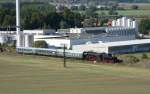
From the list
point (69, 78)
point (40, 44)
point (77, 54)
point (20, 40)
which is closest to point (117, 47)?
point (40, 44)

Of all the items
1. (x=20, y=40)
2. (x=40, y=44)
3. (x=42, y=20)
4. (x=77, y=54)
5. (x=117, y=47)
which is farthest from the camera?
(x=42, y=20)

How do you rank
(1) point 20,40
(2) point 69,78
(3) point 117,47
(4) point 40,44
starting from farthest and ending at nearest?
1. (1) point 20,40
2. (4) point 40,44
3. (3) point 117,47
4. (2) point 69,78

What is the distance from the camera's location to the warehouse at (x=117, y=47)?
19.0m

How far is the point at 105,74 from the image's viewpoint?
11.9 m

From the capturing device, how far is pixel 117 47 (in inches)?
765

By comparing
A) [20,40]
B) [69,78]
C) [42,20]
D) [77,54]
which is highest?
[42,20]

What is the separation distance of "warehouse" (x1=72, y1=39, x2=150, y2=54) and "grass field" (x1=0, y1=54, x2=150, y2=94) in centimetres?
422

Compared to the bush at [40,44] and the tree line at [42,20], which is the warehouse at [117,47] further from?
the tree line at [42,20]

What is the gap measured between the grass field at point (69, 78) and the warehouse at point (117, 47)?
13.9 ft

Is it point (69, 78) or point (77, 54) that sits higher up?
point (77, 54)

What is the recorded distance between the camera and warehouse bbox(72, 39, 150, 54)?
62.4 feet

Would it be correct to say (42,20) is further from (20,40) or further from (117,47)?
(117,47)

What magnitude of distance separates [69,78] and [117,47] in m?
8.30

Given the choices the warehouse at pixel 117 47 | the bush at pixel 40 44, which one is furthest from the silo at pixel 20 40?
the warehouse at pixel 117 47
